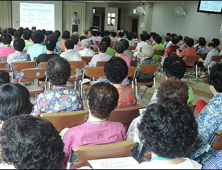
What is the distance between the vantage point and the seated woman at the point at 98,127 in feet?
5.75

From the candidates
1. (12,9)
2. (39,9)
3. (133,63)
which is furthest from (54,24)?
(133,63)

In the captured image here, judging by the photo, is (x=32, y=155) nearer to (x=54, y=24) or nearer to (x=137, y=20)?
(x=54, y=24)

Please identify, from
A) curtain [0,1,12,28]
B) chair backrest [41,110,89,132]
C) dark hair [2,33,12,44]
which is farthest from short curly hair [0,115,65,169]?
curtain [0,1,12,28]

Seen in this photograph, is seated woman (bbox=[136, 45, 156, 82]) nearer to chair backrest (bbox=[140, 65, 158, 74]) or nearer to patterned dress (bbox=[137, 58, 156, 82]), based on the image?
patterned dress (bbox=[137, 58, 156, 82])

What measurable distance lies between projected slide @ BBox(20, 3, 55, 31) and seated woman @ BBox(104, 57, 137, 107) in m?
12.6

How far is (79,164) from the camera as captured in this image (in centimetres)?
149

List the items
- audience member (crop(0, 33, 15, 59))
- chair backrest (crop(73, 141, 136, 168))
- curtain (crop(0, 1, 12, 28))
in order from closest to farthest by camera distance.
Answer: chair backrest (crop(73, 141, 136, 168)) → audience member (crop(0, 33, 15, 59)) → curtain (crop(0, 1, 12, 28))

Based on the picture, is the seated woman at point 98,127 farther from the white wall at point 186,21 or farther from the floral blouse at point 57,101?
the white wall at point 186,21

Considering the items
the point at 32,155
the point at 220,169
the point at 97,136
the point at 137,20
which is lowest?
the point at 220,169

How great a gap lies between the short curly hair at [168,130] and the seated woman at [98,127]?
1.84 ft

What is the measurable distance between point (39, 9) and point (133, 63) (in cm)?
1079

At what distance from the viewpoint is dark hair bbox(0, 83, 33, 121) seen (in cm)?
178

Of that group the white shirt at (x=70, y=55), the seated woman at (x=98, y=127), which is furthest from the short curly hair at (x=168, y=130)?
the white shirt at (x=70, y=55)

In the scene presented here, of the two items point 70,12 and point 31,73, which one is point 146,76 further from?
point 70,12
